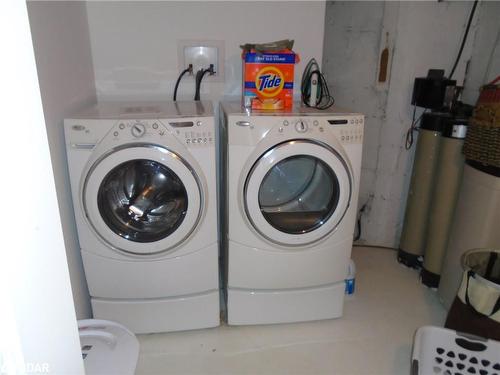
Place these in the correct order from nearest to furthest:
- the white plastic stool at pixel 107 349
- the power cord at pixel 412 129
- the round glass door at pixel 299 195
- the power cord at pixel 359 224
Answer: the white plastic stool at pixel 107 349
the round glass door at pixel 299 195
the power cord at pixel 412 129
the power cord at pixel 359 224

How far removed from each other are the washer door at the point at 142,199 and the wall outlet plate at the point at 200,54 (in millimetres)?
795

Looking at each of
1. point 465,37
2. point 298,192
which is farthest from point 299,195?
point 465,37

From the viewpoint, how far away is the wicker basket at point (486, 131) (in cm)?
149

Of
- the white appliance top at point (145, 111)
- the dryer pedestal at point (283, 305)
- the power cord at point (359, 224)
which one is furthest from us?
the power cord at point (359, 224)

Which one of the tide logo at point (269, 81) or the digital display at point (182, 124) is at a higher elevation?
the tide logo at point (269, 81)

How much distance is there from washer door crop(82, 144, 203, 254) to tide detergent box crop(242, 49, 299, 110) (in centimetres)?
49

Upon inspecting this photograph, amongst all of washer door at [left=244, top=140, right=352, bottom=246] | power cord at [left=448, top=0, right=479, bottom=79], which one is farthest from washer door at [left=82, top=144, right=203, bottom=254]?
power cord at [left=448, top=0, right=479, bottom=79]

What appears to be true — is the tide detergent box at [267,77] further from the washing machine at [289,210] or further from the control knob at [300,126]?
the control knob at [300,126]

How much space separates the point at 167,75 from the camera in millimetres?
2023

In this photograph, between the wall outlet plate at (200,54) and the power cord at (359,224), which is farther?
the power cord at (359,224)

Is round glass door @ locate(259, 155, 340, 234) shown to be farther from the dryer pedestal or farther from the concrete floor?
the concrete floor

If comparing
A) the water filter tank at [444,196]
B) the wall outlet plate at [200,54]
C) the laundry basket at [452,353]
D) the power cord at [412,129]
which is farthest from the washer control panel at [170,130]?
the power cord at [412,129]

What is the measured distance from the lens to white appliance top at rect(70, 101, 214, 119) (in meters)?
1.42

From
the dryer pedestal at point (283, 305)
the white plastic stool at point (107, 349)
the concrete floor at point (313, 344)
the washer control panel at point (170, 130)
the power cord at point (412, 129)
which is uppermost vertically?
the washer control panel at point (170, 130)
